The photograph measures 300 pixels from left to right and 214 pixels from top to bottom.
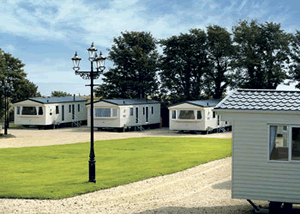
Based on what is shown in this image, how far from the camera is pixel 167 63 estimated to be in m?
45.3

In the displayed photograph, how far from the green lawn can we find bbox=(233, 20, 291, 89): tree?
15.4 meters

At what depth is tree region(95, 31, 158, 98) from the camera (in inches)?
1838

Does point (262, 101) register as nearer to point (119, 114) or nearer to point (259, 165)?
point (259, 165)

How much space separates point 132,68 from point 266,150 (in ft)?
120

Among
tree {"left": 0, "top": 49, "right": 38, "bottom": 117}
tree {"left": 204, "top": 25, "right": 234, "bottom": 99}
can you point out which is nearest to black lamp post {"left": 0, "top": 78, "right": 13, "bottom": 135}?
tree {"left": 0, "top": 49, "right": 38, "bottom": 117}

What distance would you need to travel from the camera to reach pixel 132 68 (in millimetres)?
47156

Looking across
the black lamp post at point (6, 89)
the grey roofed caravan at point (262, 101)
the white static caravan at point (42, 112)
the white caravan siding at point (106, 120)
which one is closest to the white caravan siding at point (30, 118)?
the white static caravan at point (42, 112)

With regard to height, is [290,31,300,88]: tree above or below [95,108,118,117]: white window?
above

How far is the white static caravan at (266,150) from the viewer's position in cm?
1097

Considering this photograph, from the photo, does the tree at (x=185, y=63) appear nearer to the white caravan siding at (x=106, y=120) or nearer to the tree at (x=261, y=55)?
the tree at (x=261, y=55)

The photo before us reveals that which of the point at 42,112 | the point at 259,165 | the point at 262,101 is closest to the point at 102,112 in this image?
the point at 42,112

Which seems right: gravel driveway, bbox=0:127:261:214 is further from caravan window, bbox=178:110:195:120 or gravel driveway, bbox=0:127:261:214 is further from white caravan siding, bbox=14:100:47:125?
white caravan siding, bbox=14:100:47:125

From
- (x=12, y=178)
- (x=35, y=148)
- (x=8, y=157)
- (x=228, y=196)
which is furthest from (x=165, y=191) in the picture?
(x=35, y=148)

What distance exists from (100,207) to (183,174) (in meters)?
5.49
